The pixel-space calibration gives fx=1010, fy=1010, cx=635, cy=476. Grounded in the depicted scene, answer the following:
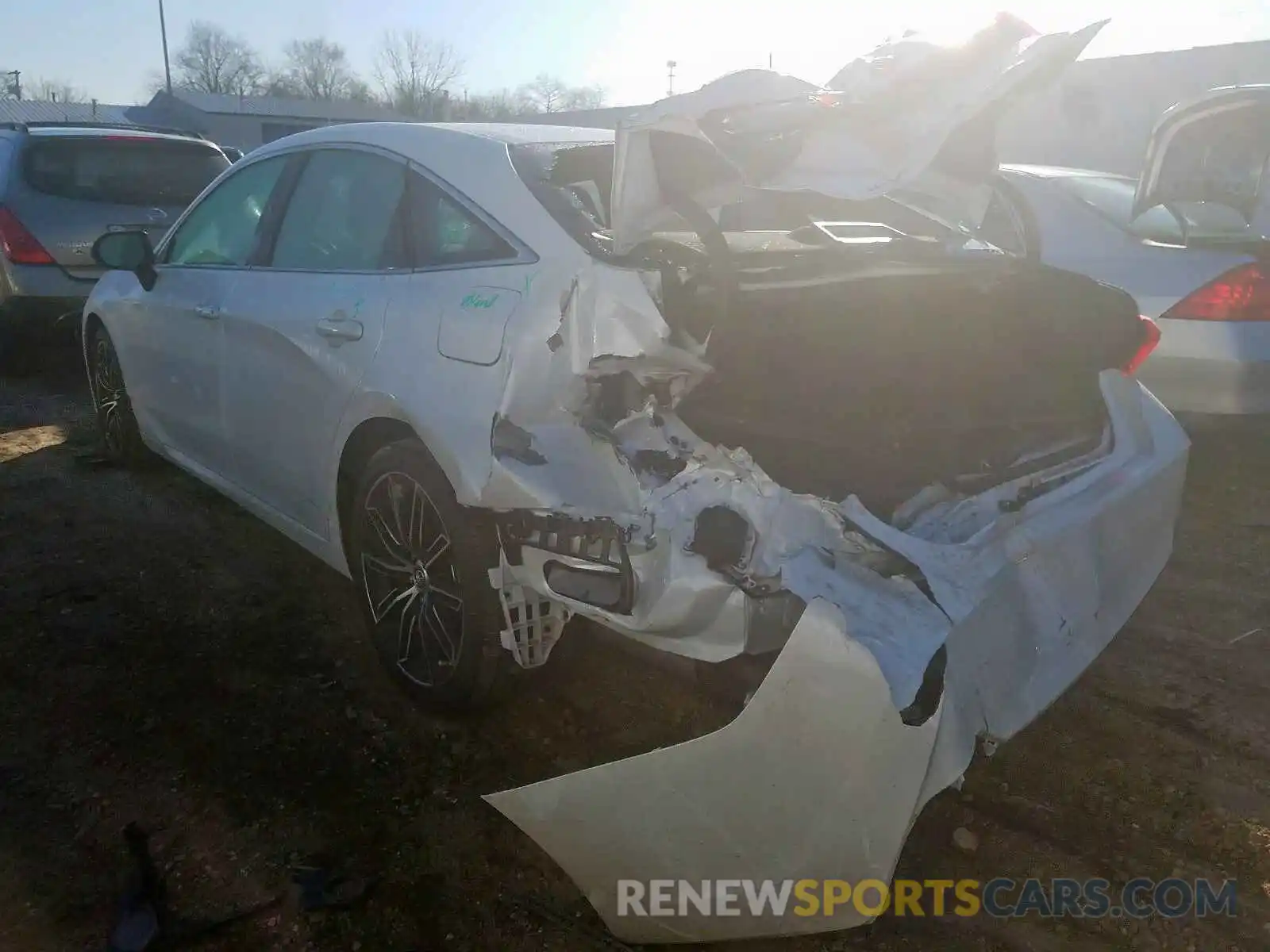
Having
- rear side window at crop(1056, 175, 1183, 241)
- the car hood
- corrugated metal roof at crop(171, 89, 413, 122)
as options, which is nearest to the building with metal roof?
corrugated metal roof at crop(171, 89, 413, 122)

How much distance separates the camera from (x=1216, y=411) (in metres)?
4.50

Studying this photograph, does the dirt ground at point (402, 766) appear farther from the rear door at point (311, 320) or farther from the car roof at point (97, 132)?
the car roof at point (97, 132)

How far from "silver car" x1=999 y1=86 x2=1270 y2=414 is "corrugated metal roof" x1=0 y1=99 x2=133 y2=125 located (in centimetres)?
4287

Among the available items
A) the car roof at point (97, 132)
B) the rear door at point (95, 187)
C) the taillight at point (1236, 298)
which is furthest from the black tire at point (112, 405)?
the taillight at point (1236, 298)

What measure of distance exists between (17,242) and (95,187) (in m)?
0.71

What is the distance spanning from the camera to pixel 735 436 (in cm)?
225

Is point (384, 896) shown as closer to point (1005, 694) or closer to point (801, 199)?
point (1005, 694)

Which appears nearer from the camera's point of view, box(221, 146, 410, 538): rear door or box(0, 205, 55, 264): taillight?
box(221, 146, 410, 538): rear door

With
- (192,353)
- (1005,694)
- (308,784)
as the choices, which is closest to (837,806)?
(1005,694)

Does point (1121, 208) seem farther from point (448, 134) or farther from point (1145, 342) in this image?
point (448, 134)

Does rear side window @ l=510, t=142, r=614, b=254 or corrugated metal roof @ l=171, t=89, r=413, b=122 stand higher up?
corrugated metal roof @ l=171, t=89, r=413, b=122

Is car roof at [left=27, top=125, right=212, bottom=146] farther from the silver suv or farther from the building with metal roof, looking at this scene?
the building with metal roof

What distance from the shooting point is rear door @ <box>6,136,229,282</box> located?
683 centimetres

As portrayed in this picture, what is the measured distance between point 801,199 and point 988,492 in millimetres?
1261
